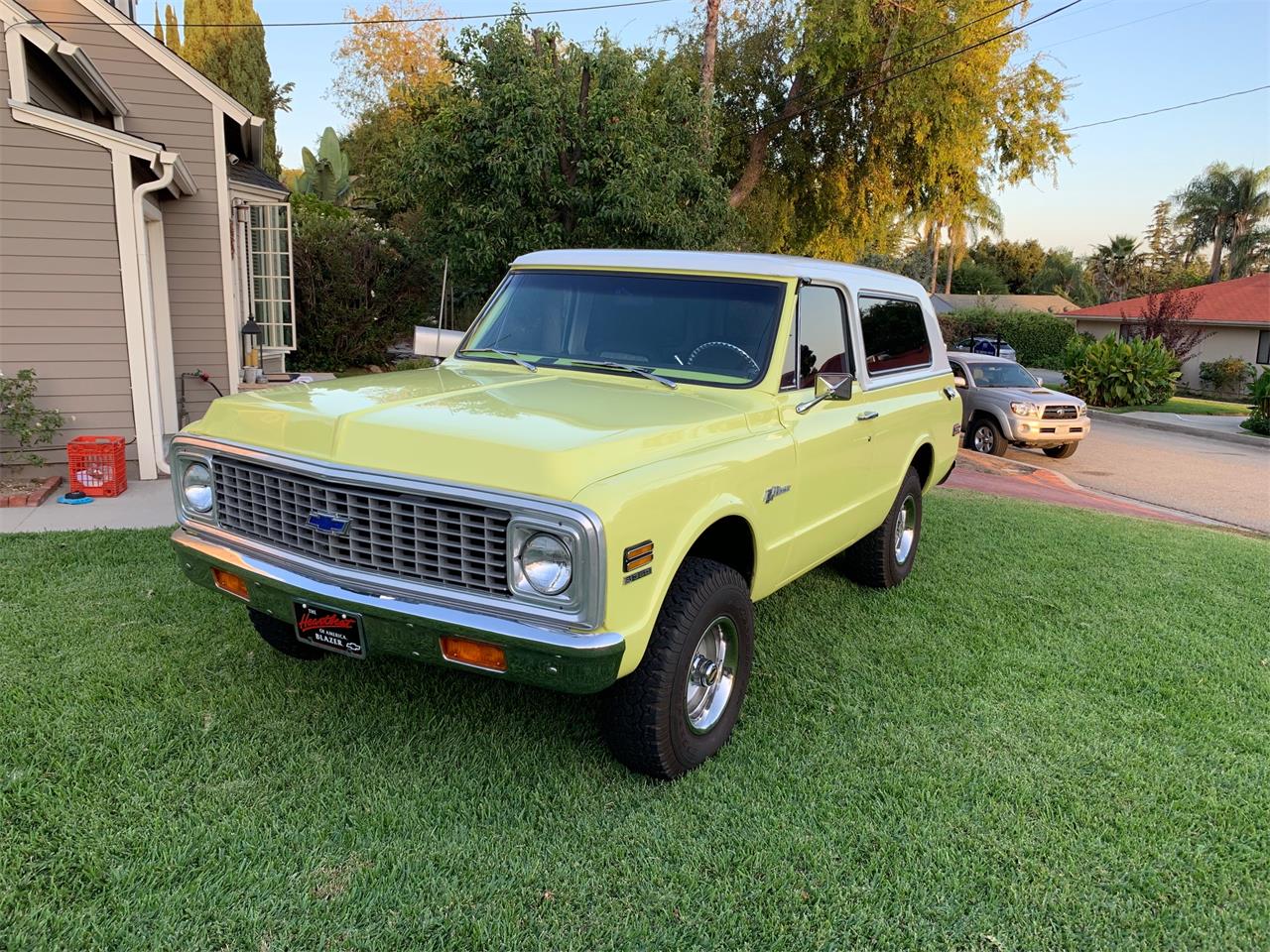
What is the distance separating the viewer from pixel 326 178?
26891 millimetres

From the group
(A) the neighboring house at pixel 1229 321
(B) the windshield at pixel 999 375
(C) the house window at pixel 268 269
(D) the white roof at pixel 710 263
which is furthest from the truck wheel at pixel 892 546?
(A) the neighboring house at pixel 1229 321

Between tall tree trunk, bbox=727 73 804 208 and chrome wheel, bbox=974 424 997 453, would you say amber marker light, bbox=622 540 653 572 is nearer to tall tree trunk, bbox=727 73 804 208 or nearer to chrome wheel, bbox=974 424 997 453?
chrome wheel, bbox=974 424 997 453

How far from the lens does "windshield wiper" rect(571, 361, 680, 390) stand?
13.3 feet

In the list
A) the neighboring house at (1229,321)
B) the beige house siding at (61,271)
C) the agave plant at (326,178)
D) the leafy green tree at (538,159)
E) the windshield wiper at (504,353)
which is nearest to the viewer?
the windshield wiper at (504,353)

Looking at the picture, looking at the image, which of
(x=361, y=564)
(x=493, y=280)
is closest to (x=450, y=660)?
(x=361, y=564)

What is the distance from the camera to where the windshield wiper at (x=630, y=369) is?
4.05 metres

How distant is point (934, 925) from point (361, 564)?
7.18 feet

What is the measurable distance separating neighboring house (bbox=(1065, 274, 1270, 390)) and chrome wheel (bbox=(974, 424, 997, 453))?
19105mm

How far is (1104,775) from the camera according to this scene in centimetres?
361

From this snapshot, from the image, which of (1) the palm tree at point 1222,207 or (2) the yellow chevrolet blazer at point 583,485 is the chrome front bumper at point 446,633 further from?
(1) the palm tree at point 1222,207

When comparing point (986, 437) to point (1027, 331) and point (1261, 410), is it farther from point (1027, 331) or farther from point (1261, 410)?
point (1027, 331)

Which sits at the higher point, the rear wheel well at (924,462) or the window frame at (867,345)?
the window frame at (867,345)

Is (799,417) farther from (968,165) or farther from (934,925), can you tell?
(968,165)

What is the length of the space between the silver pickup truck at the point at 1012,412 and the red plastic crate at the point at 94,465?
420 inches
